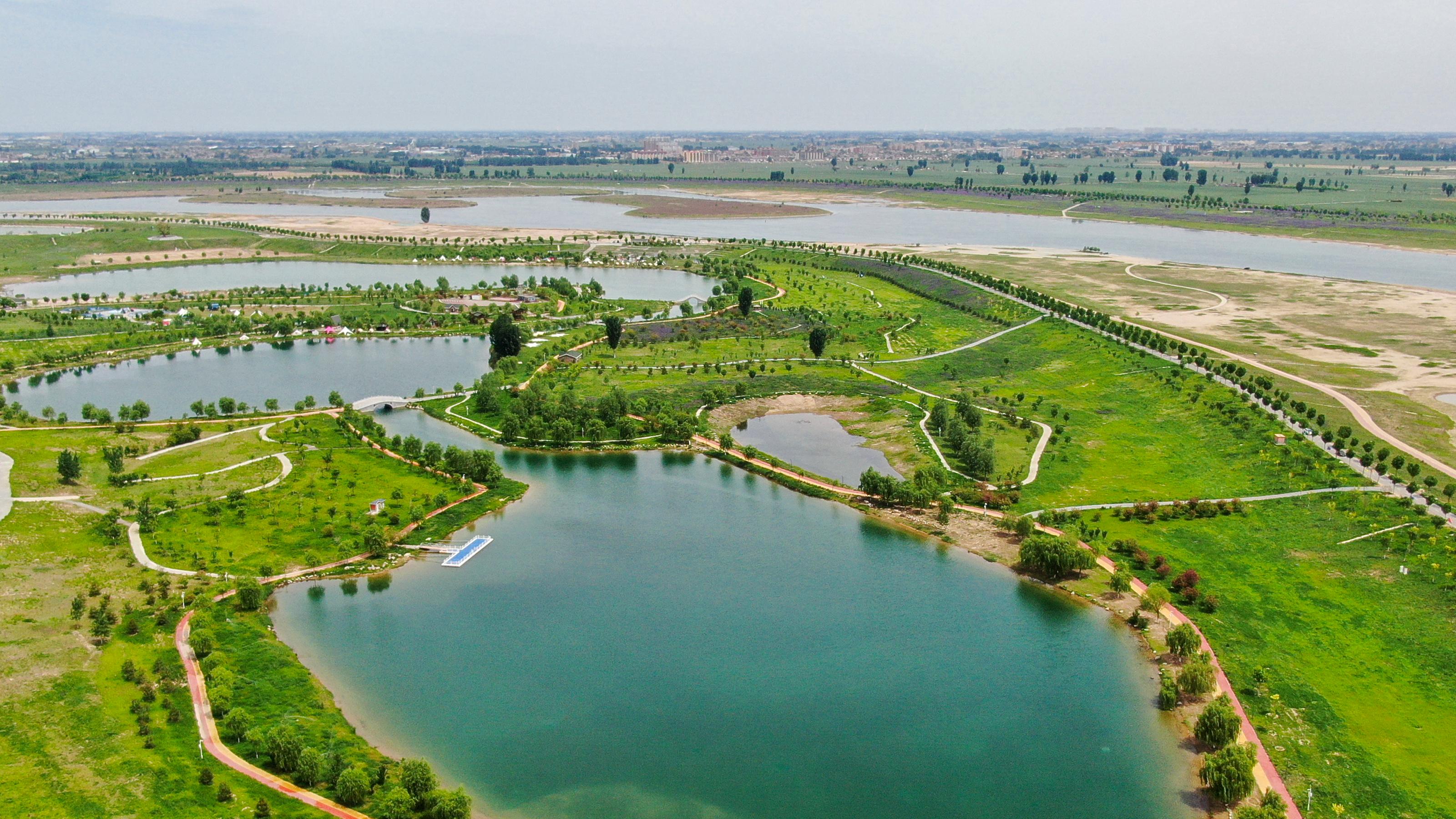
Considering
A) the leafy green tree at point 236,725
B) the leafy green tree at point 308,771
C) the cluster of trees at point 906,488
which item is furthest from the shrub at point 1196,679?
the leafy green tree at point 236,725

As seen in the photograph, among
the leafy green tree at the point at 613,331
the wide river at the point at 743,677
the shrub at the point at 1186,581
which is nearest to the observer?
the wide river at the point at 743,677

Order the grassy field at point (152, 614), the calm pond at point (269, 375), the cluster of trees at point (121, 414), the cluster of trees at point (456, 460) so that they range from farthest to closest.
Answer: the calm pond at point (269, 375), the cluster of trees at point (121, 414), the cluster of trees at point (456, 460), the grassy field at point (152, 614)

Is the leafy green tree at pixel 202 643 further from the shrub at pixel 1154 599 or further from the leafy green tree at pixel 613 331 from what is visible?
the leafy green tree at pixel 613 331

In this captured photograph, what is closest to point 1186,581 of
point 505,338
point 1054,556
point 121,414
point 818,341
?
point 1054,556

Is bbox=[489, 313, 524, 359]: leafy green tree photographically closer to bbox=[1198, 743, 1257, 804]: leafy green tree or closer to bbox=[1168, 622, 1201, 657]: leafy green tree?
bbox=[1168, 622, 1201, 657]: leafy green tree

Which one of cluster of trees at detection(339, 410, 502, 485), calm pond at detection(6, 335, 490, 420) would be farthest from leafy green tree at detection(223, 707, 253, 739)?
calm pond at detection(6, 335, 490, 420)

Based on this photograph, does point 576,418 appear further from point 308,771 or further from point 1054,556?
point 308,771
